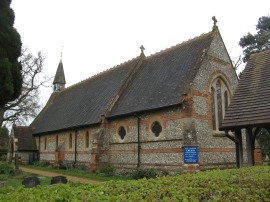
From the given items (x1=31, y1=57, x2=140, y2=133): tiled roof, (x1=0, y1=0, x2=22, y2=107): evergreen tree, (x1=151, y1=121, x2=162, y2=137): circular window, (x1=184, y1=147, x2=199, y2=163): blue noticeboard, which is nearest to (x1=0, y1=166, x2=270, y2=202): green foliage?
(x1=184, y1=147, x2=199, y2=163): blue noticeboard

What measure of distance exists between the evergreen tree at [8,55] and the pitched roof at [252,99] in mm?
11292

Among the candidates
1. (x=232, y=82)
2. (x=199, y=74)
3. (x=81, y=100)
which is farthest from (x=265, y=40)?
(x=81, y=100)

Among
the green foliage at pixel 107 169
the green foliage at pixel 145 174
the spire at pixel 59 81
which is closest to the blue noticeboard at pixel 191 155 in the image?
the green foliage at pixel 145 174

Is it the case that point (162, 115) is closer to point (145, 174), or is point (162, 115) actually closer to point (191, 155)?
point (191, 155)

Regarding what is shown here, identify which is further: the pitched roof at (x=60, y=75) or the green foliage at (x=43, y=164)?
the pitched roof at (x=60, y=75)

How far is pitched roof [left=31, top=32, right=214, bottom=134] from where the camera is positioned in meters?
20.1

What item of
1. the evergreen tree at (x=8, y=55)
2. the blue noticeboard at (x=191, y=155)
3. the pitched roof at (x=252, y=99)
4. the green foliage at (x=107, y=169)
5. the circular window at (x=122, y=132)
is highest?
the evergreen tree at (x=8, y=55)

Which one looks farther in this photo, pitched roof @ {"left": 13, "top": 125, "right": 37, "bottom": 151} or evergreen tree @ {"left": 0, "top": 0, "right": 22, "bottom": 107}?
pitched roof @ {"left": 13, "top": 125, "right": 37, "bottom": 151}

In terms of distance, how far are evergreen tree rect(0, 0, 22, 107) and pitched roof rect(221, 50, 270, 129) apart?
1129 cm

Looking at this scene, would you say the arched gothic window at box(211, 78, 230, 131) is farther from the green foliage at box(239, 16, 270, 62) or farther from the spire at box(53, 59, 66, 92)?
the spire at box(53, 59, 66, 92)

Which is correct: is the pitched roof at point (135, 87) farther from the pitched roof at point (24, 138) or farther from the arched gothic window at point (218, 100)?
the arched gothic window at point (218, 100)

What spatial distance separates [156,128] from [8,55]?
10074 millimetres

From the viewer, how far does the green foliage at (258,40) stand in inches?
1390

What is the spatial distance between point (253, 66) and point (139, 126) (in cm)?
859
